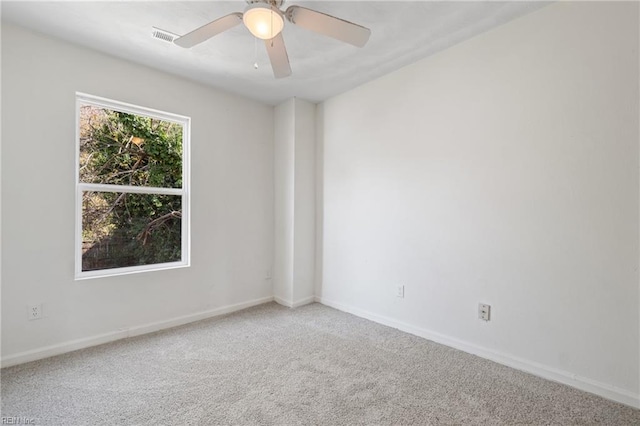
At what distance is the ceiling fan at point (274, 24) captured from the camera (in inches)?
61.6

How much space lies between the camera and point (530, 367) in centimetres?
213

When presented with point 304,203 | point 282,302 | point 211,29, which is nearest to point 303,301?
point 282,302

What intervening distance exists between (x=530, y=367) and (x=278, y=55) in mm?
2632

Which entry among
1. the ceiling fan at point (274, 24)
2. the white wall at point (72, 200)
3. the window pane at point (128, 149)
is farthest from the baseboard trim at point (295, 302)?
the ceiling fan at point (274, 24)

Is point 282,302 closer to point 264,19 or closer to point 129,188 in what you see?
point 129,188

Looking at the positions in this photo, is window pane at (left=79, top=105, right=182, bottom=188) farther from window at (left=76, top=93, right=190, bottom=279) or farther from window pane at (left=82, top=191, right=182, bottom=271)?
window pane at (left=82, top=191, right=182, bottom=271)

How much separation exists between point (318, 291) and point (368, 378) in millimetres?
1753

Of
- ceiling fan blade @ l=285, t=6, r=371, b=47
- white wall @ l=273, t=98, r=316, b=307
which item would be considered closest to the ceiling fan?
ceiling fan blade @ l=285, t=6, r=371, b=47

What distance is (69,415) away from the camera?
5.57 ft

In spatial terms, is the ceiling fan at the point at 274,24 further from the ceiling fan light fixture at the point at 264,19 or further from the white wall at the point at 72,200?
the white wall at the point at 72,200

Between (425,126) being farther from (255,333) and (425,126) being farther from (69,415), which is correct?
(69,415)

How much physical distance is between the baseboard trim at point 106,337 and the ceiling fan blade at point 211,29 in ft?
7.83

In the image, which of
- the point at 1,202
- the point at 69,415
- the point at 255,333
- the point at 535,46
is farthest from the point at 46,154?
the point at 535,46

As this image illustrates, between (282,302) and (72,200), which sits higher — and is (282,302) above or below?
below
